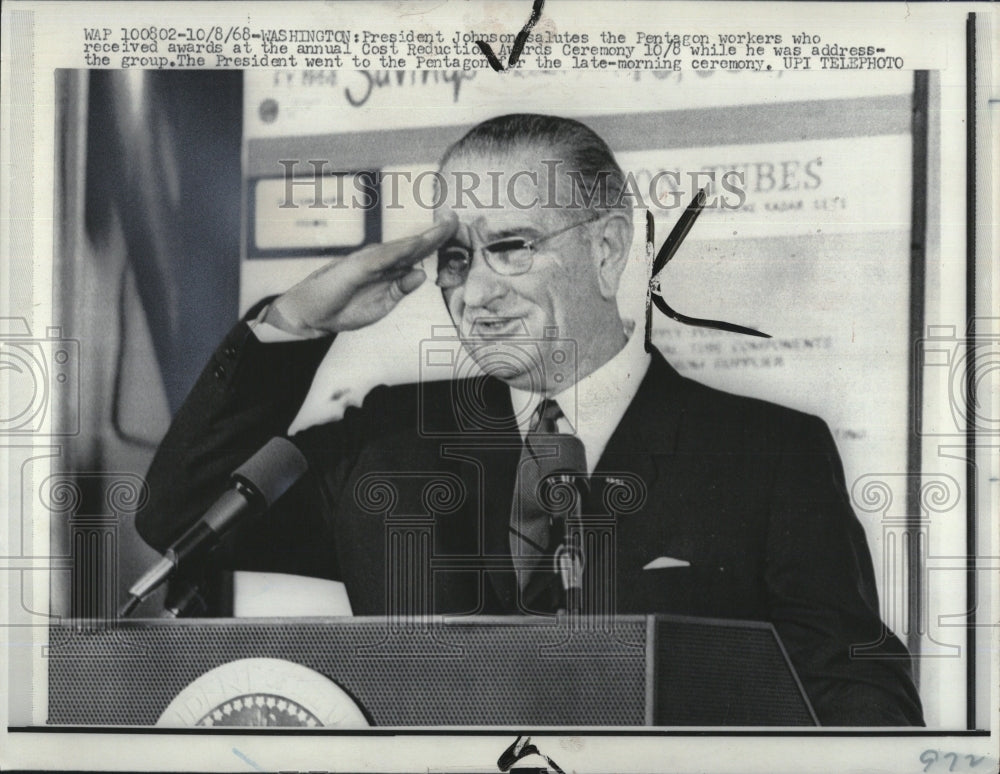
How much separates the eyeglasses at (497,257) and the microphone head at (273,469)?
360mm

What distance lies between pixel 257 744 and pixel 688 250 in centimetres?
104

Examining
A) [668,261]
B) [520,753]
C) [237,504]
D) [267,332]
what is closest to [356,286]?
[267,332]

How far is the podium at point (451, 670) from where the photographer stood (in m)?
1.48

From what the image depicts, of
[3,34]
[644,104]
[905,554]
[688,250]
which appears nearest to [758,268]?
[688,250]

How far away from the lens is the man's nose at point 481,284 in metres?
1.53

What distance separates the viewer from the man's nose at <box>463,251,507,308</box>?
1.53 m

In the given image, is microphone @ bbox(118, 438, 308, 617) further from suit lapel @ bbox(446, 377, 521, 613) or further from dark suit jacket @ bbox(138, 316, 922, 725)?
suit lapel @ bbox(446, 377, 521, 613)

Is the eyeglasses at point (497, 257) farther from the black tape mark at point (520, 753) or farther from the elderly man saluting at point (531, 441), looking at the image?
the black tape mark at point (520, 753)

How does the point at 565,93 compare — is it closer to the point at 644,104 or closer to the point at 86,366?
the point at 644,104

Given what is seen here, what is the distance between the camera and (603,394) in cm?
153

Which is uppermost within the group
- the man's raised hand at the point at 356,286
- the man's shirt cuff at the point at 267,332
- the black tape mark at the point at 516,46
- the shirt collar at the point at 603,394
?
the black tape mark at the point at 516,46

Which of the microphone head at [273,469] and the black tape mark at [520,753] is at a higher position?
the microphone head at [273,469]

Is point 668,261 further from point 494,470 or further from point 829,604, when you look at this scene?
point 829,604

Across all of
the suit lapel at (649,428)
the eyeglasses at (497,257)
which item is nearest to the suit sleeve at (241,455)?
the eyeglasses at (497,257)
